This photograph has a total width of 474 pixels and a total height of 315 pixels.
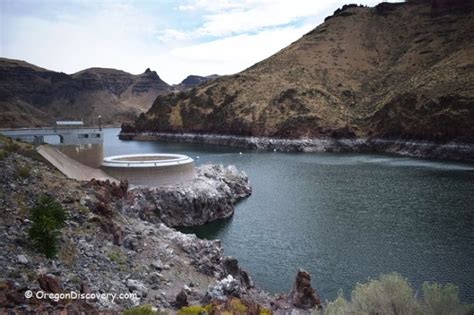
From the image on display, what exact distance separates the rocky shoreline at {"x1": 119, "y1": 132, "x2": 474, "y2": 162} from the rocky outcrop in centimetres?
6232

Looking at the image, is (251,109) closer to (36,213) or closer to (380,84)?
(380,84)

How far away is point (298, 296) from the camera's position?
81.8 ft

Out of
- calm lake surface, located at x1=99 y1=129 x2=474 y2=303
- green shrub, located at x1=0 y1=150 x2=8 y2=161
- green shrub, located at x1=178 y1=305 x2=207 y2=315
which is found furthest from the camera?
calm lake surface, located at x1=99 y1=129 x2=474 y2=303

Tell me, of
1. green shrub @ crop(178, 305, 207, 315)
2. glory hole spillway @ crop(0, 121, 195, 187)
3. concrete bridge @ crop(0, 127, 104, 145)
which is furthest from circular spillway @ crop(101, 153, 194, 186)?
green shrub @ crop(178, 305, 207, 315)

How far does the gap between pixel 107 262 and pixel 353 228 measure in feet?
87.9

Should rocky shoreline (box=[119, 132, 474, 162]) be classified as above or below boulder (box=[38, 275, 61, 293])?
above

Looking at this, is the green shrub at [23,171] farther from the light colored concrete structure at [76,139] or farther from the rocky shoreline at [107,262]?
the light colored concrete structure at [76,139]

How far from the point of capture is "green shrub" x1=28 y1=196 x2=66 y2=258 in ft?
68.5

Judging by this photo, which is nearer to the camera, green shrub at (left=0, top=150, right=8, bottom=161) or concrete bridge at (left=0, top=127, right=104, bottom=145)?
green shrub at (left=0, top=150, right=8, bottom=161)

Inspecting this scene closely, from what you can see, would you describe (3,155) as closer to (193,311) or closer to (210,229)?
(193,311)

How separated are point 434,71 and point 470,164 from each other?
137ft

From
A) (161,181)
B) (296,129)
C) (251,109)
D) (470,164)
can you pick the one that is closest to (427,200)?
(161,181)

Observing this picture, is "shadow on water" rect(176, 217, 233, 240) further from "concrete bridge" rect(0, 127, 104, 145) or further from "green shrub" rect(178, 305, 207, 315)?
"green shrub" rect(178, 305, 207, 315)

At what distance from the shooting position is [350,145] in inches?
4683
